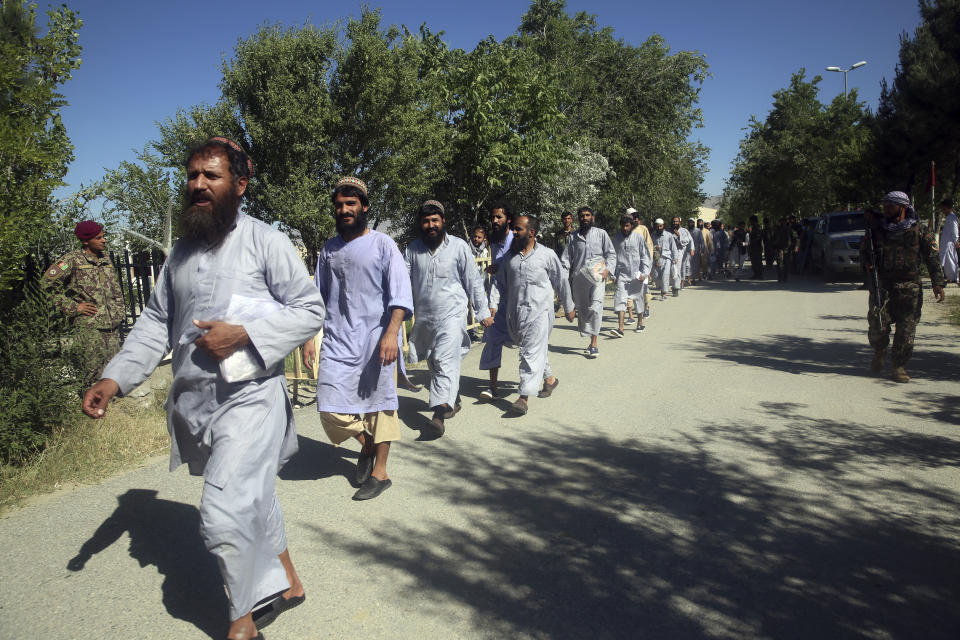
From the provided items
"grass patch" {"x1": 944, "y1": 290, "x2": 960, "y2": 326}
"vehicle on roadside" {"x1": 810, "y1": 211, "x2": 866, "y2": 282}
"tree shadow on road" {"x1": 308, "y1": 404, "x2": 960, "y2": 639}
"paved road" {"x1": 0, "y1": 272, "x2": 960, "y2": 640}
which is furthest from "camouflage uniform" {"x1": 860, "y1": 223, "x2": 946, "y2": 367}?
"vehicle on roadside" {"x1": 810, "y1": 211, "x2": 866, "y2": 282}

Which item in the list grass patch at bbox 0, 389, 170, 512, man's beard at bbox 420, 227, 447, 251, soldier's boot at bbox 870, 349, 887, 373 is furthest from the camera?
soldier's boot at bbox 870, 349, 887, 373

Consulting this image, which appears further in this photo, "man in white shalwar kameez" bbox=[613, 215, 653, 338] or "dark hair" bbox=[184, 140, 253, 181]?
"man in white shalwar kameez" bbox=[613, 215, 653, 338]

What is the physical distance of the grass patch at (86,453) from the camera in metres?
4.84

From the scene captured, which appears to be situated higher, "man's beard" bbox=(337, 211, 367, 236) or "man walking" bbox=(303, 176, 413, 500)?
"man's beard" bbox=(337, 211, 367, 236)

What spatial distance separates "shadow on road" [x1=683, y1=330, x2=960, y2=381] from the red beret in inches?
286

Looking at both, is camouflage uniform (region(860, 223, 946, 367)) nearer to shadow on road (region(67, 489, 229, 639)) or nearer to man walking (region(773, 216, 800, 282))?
shadow on road (region(67, 489, 229, 639))

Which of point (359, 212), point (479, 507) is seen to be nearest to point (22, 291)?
point (359, 212)

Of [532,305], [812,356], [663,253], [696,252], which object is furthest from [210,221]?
[696,252]

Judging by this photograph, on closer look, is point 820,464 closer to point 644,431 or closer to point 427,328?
point 644,431

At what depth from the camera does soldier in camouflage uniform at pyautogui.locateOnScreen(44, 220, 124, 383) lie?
5.97m

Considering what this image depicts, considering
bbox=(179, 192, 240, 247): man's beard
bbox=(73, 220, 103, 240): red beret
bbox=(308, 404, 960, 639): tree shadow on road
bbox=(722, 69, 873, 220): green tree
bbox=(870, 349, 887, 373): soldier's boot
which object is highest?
bbox=(722, 69, 873, 220): green tree

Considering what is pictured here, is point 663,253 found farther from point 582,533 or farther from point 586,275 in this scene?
point 582,533

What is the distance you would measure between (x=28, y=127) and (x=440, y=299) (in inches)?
132

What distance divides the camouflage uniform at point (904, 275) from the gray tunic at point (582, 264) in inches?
135
